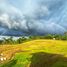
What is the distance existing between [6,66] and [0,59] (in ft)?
63.9

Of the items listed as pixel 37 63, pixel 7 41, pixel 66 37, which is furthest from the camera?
pixel 7 41

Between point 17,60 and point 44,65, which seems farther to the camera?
point 17,60

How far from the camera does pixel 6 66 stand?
50.8m

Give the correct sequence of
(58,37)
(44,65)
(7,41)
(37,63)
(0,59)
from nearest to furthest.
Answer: (44,65) < (37,63) < (0,59) < (58,37) < (7,41)

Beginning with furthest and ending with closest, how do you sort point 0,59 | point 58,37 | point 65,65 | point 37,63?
point 58,37 < point 0,59 < point 37,63 < point 65,65

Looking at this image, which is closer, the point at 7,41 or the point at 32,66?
the point at 32,66

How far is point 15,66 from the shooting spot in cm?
4956

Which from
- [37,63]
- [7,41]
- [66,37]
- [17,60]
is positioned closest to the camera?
[37,63]

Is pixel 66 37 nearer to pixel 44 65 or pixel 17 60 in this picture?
pixel 17 60

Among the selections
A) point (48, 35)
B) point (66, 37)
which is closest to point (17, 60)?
point (66, 37)

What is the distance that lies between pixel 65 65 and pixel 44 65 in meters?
5.02

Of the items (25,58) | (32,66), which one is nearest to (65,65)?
(32,66)

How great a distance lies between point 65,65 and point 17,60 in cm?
1722

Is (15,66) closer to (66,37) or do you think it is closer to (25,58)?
(25,58)
